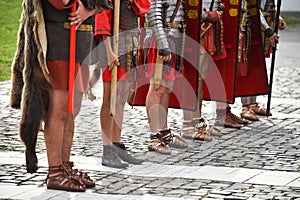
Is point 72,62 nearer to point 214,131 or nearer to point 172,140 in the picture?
point 172,140

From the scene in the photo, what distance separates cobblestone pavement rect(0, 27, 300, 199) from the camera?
6.51 metres

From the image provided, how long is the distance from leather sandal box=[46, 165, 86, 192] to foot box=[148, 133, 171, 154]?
1.59 metres

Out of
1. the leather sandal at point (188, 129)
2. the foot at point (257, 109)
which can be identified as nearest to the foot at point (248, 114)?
→ the foot at point (257, 109)

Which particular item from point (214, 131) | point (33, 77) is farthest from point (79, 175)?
point (214, 131)

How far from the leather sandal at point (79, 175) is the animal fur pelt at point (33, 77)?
0.27m

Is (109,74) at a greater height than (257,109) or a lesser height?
greater

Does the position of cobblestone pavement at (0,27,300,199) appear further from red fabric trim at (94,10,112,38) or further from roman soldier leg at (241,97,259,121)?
red fabric trim at (94,10,112,38)

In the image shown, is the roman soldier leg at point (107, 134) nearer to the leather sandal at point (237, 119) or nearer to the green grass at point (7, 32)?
the leather sandal at point (237, 119)

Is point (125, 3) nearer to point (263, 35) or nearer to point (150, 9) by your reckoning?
point (150, 9)

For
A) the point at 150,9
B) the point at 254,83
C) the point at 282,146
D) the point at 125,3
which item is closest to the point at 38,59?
the point at 125,3

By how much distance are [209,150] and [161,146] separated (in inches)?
18.6

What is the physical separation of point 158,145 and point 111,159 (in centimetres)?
79

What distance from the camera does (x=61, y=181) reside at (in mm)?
6465

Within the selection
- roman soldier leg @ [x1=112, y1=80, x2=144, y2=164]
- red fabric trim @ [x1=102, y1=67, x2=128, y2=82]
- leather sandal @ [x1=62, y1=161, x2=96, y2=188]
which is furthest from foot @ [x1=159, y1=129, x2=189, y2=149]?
leather sandal @ [x1=62, y1=161, x2=96, y2=188]
